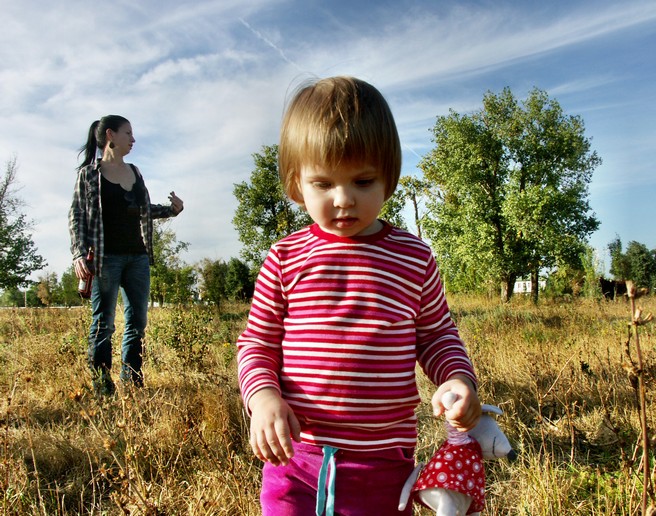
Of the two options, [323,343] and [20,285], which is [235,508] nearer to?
[323,343]

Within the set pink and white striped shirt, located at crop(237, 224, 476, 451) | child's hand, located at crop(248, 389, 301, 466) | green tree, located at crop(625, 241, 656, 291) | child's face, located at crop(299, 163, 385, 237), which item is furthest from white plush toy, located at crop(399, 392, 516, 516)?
green tree, located at crop(625, 241, 656, 291)

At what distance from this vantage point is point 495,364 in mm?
5074

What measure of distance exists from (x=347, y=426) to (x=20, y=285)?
115 ft

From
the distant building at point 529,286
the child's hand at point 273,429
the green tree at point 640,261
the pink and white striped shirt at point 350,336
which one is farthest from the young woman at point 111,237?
the green tree at point 640,261

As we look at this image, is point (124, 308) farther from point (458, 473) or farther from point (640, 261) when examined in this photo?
point (640, 261)

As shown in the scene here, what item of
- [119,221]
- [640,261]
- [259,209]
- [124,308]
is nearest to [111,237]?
[119,221]

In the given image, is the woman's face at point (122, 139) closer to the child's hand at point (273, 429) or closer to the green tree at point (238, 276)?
the child's hand at point (273, 429)

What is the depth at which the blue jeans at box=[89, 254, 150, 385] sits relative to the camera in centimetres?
437

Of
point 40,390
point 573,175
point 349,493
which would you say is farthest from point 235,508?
point 573,175

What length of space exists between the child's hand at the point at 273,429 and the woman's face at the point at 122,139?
3880 mm

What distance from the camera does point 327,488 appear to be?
1.33 meters

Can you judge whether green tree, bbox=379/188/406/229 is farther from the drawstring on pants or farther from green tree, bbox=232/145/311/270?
the drawstring on pants

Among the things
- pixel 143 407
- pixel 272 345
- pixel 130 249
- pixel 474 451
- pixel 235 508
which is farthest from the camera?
pixel 130 249

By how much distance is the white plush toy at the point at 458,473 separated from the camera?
128 centimetres
